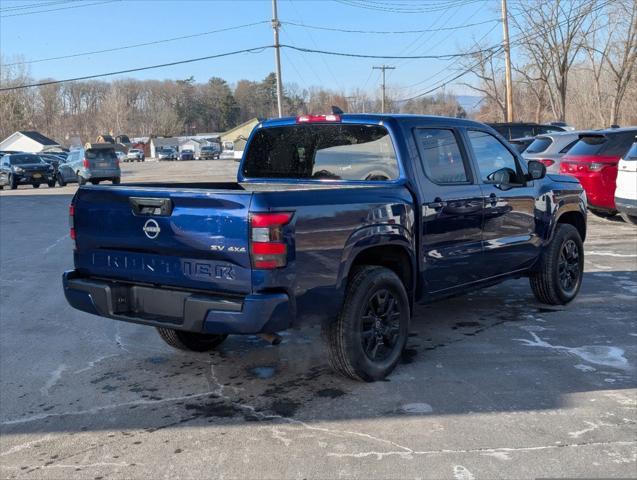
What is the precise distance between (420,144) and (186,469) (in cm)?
297

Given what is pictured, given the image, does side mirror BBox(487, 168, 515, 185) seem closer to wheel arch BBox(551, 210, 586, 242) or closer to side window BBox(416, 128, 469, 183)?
side window BBox(416, 128, 469, 183)

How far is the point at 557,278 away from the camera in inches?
260

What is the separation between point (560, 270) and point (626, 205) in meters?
5.00

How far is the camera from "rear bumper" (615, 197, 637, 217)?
35.3 feet

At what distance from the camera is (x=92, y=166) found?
28.3m

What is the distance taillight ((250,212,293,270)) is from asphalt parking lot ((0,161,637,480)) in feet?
3.29

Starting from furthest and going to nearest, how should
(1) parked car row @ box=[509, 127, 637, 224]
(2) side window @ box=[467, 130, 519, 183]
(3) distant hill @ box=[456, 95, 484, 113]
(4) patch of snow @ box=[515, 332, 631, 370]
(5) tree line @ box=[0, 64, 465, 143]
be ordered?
(5) tree line @ box=[0, 64, 465, 143], (3) distant hill @ box=[456, 95, 484, 113], (1) parked car row @ box=[509, 127, 637, 224], (2) side window @ box=[467, 130, 519, 183], (4) patch of snow @ box=[515, 332, 631, 370]

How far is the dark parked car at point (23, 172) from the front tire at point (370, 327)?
27841 millimetres

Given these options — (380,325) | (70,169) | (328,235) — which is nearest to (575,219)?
(380,325)

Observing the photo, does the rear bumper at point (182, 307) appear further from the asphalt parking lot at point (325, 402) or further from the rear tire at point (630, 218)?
the rear tire at point (630, 218)

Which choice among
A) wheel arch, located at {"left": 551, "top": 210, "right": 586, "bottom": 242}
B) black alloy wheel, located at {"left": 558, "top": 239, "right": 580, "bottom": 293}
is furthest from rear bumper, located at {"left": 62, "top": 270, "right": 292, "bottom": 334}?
wheel arch, located at {"left": 551, "top": 210, "right": 586, "bottom": 242}

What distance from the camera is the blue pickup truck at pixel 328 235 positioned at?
3922mm

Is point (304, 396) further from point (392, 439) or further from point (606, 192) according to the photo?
point (606, 192)

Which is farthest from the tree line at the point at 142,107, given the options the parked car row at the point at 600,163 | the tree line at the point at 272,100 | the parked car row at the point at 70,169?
the parked car row at the point at 600,163
